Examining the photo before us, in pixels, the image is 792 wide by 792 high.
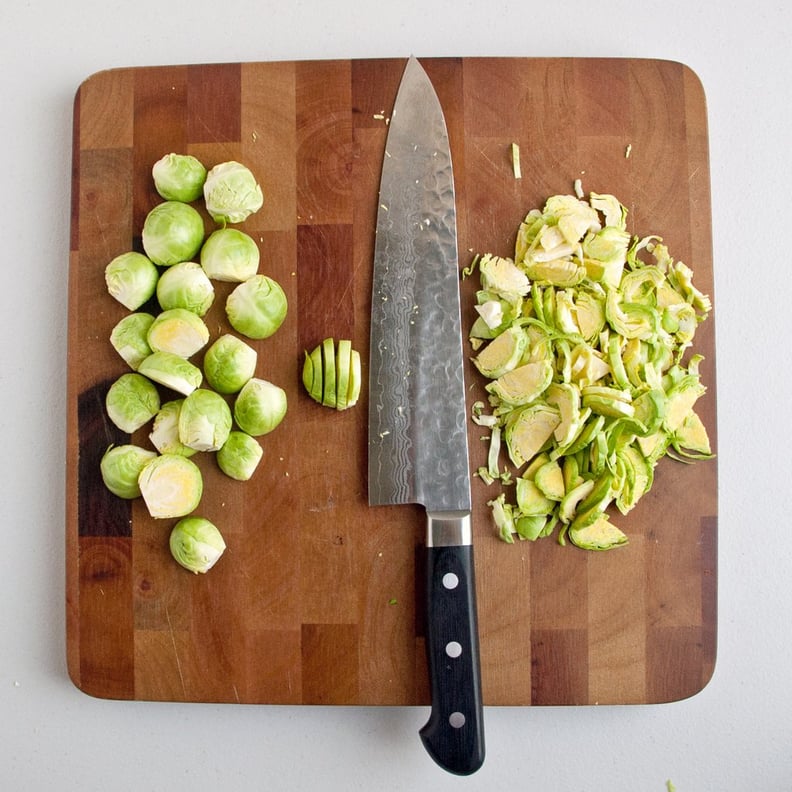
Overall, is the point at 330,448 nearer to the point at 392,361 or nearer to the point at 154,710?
the point at 392,361

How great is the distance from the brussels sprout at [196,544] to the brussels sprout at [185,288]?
23.4 inches

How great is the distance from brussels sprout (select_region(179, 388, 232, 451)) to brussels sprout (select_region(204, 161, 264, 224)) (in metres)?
0.51

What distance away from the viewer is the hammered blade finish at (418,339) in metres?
1.97

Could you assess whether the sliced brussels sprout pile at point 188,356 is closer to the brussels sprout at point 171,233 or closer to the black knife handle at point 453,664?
the brussels sprout at point 171,233

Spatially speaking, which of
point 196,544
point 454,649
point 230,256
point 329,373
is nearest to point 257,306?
point 230,256

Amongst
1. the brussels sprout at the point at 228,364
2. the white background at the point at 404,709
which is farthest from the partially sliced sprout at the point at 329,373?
the white background at the point at 404,709

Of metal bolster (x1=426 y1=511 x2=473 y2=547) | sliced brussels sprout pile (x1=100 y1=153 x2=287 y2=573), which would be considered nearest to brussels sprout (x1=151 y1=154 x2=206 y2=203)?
sliced brussels sprout pile (x1=100 y1=153 x2=287 y2=573)

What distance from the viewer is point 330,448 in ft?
6.70

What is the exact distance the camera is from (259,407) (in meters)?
1.95

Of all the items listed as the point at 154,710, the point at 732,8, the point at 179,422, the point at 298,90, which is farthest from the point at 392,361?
the point at 732,8

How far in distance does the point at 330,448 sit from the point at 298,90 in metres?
1.05

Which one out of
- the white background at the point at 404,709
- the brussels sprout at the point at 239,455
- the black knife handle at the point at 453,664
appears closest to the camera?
the black knife handle at the point at 453,664

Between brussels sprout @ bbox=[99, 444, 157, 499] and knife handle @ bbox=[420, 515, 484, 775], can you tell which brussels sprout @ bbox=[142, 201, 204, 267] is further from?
knife handle @ bbox=[420, 515, 484, 775]

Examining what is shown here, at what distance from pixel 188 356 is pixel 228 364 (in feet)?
0.44
